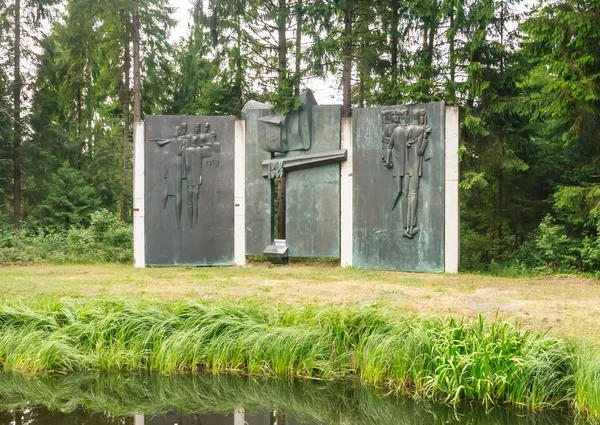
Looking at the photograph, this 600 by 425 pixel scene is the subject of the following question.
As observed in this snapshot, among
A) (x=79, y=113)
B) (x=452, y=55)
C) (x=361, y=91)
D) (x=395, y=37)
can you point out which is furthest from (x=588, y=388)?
(x=79, y=113)

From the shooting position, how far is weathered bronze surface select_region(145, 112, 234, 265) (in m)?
13.9

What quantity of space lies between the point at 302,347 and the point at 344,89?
11.2 meters

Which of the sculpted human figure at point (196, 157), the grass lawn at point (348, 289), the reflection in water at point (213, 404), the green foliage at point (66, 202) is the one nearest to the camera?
the reflection in water at point (213, 404)

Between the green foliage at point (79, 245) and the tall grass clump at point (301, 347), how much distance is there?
813cm

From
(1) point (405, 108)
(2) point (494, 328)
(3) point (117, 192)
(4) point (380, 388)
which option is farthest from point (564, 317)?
(3) point (117, 192)

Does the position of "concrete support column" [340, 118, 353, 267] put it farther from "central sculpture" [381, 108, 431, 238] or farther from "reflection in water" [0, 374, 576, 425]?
"reflection in water" [0, 374, 576, 425]

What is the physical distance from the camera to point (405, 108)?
12594 millimetres

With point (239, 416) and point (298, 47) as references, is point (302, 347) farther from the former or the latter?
point (298, 47)

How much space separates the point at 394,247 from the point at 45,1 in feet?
49.0

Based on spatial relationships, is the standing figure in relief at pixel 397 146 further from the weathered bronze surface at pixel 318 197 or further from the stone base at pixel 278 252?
the stone base at pixel 278 252

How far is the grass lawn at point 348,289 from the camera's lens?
23.9 feet

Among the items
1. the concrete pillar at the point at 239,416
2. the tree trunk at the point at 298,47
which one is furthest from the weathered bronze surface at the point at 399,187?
the concrete pillar at the point at 239,416

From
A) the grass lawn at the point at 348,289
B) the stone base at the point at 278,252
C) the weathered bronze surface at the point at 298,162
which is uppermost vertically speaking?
the weathered bronze surface at the point at 298,162

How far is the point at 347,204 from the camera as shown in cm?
1316
